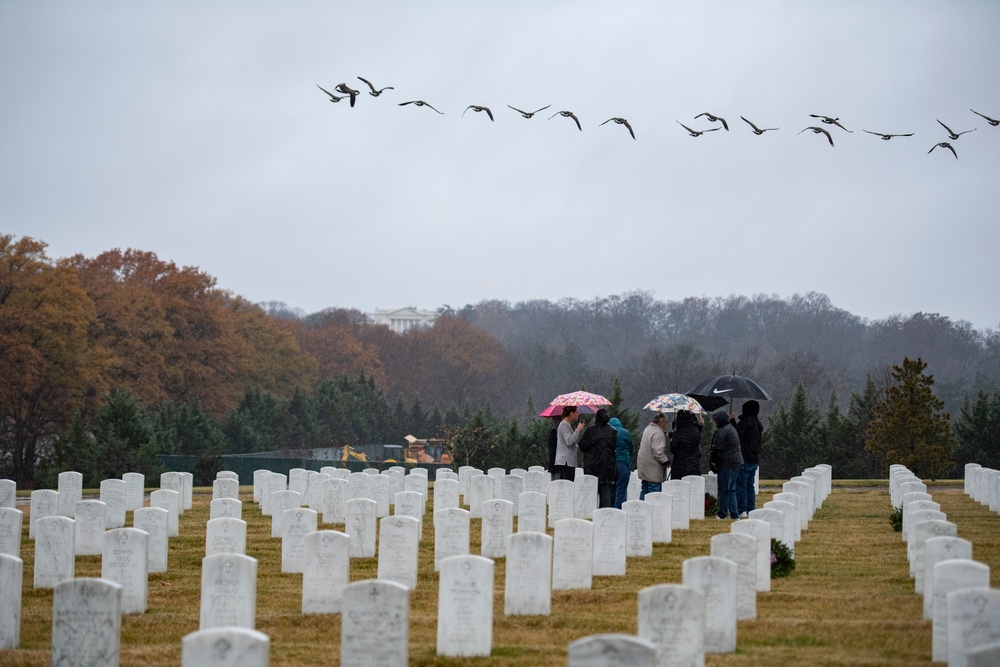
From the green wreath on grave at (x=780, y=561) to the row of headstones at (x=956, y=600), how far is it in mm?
1928

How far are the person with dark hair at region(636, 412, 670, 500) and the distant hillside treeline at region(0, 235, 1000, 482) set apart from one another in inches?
888

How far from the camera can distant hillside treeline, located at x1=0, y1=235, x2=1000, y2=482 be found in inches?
1676

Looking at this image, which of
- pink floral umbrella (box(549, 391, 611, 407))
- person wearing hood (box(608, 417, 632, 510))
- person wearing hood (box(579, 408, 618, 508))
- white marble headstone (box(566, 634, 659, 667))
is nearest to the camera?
white marble headstone (box(566, 634, 659, 667))

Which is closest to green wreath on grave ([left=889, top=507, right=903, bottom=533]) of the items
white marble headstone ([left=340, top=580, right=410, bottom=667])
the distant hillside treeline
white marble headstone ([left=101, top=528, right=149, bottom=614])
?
white marble headstone ([left=101, top=528, right=149, bottom=614])

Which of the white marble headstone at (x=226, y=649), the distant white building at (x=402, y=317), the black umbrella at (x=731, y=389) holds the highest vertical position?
the distant white building at (x=402, y=317)

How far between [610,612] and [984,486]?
1385cm

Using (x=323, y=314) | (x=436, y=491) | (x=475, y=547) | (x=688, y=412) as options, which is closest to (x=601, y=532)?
(x=475, y=547)

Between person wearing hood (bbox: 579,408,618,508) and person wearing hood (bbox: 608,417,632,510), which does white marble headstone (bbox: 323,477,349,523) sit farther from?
person wearing hood (bbox: 608,417,632,510)

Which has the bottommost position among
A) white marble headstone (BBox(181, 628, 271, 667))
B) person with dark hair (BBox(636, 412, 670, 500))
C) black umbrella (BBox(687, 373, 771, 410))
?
white marble headstone (BBox(181, 628, 271, 667))

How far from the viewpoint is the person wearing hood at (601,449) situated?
17531mm

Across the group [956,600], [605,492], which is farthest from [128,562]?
[605,492]

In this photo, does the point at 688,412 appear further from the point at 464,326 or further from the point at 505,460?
the point at 464,326

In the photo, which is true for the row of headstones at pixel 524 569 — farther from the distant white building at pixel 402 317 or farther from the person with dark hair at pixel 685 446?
the distant white building at pixel 402 317

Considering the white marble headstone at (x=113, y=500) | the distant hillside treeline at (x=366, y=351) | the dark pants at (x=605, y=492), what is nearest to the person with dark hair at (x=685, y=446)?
the dark pants at (x=605, y=492)
